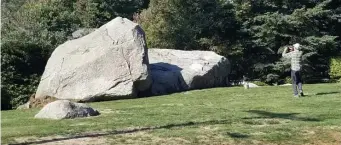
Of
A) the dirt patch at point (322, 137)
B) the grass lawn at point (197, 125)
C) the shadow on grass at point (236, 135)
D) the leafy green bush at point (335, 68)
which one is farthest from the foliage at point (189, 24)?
the shadow on grass at point (236, 135)

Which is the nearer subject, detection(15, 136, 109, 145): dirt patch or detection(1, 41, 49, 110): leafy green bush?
detection(15, 136, 109, 145): dirt patch

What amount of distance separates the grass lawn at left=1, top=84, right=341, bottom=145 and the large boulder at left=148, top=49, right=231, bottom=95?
5.75 m

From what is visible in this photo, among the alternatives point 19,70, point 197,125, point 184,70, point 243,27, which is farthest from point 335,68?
point 197,125

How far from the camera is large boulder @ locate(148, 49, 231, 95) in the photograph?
870 inches

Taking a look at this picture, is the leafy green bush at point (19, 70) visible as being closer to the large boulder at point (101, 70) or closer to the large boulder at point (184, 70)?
the large boulder at point (101, 70)

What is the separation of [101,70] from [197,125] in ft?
28.0

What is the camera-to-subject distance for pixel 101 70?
19500 mm

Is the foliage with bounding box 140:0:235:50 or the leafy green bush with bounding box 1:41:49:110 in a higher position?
the foliage with bounding box 140:0:235:50

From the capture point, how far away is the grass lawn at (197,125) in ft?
33.3

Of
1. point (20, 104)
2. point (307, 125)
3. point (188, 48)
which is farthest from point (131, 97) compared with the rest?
point (188, 48)

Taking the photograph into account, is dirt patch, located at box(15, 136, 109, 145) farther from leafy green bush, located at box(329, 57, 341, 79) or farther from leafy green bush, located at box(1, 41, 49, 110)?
leafy green bush, located at box(329, 57, 341, 79)

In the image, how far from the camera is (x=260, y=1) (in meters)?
32.3

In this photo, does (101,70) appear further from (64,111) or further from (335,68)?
(335,68)

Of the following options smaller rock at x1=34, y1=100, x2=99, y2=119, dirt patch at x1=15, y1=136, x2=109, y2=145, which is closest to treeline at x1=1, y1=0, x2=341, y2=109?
smaller rock at x1=34, y1=100, x2=99, y2=119
